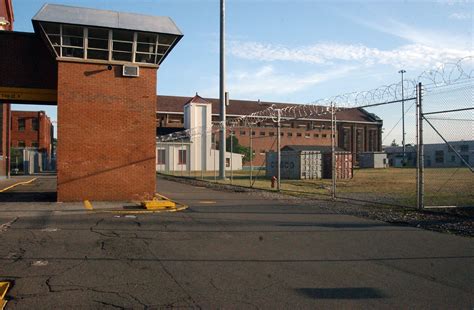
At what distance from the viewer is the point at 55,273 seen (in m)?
6.81

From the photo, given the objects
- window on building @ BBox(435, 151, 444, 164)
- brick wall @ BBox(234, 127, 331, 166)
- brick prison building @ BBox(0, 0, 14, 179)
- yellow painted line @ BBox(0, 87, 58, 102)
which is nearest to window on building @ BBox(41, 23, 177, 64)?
yellow painted line @ BBox(0, 87, 58, 102)

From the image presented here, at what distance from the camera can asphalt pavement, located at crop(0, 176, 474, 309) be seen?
224 inches

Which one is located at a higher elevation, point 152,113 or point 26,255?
point 152,113

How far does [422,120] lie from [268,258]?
821 cm

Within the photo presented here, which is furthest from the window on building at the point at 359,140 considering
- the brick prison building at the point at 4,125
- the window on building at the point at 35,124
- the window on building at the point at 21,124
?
the brick prison building at the point at 4,125

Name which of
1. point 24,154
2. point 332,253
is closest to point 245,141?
point 24,154

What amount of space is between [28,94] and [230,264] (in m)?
13.6

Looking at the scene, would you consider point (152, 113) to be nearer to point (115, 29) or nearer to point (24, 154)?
point (115, 29)

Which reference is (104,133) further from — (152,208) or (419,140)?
(419,140)

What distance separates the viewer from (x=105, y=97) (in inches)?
659

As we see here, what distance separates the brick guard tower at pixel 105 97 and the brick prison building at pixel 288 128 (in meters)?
59.0

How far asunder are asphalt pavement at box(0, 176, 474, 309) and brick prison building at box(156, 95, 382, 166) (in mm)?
65283

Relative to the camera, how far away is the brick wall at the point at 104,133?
53.6ft

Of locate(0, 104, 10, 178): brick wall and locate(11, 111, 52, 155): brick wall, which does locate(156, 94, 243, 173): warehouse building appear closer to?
locate(11, 111, 52, 155): brick wall
